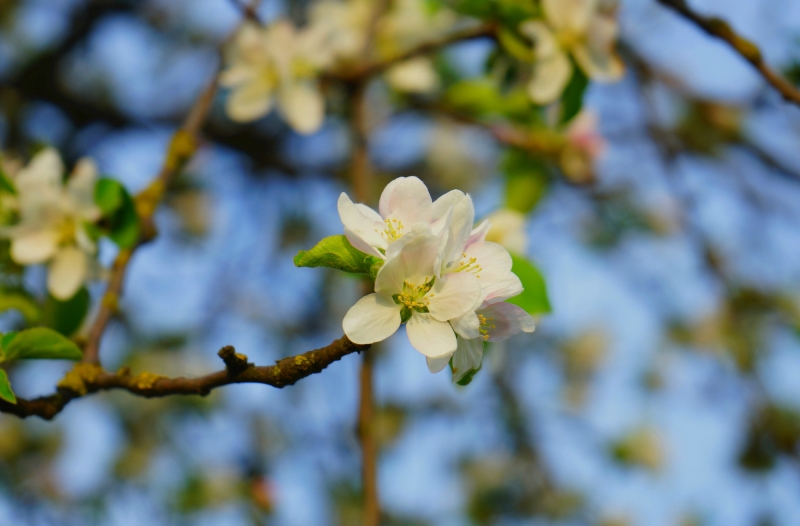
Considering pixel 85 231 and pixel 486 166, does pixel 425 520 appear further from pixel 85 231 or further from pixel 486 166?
pixel 85 231

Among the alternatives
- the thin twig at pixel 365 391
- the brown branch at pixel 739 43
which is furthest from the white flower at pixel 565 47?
the thin twig at pixel 365 391

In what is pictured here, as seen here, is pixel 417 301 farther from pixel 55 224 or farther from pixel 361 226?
pixel 55 224

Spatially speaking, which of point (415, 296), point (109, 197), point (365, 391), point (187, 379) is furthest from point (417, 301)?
point (109, 197)

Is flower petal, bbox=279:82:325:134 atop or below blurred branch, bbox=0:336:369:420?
below

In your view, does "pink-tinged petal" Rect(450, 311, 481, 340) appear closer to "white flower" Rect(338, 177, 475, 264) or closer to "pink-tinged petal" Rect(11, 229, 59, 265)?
"white flower" Rect(338, 177, 475, 264)

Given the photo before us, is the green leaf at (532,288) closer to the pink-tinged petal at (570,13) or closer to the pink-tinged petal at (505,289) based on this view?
the pink-tinged petal at (505,289)

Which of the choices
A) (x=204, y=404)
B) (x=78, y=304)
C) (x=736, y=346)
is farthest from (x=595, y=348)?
(x=78, y=304)


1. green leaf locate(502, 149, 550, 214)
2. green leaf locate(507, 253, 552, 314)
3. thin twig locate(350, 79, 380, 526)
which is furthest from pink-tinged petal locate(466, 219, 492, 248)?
green leaf locate(502, 149, 550, 214)
